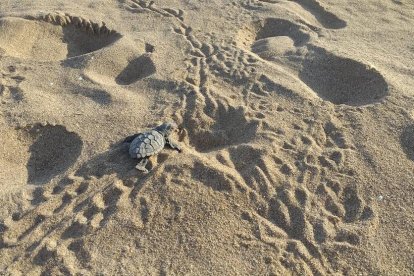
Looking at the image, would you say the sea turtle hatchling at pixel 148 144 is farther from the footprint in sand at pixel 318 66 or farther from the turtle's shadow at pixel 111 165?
the footprint in sand at pixel 318 66

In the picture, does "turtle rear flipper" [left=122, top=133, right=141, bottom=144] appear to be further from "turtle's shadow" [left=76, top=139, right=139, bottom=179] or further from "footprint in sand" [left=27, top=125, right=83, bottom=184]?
"footprint in sand" [left=27, top=125, right=83, bottom=184]

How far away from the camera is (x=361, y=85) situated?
4094 mm

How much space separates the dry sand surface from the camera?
271 cm

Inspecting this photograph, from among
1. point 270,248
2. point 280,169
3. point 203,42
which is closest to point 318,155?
point 280,169

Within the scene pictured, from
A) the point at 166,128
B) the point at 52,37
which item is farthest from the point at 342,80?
the point at 52,37

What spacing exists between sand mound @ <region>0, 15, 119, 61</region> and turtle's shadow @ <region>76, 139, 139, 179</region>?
6.14 feet

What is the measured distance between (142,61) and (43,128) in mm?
1403

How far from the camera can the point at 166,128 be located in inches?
132

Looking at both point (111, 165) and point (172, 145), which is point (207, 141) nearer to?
point (172, 145)

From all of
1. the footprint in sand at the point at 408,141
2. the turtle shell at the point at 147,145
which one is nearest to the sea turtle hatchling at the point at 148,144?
the turtle shell at the point at 147,145

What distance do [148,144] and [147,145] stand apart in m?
0.01

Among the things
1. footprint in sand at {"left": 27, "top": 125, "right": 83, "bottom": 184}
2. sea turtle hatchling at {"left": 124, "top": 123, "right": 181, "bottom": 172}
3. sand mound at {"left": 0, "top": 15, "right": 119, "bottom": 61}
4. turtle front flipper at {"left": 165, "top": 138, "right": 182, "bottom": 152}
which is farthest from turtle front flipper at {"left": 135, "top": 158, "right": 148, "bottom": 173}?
sand mound at {"left": 0, "top": 15, "right": 119, "bottom": 61}

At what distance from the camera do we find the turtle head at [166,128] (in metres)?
3.31

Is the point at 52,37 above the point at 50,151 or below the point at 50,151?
above
